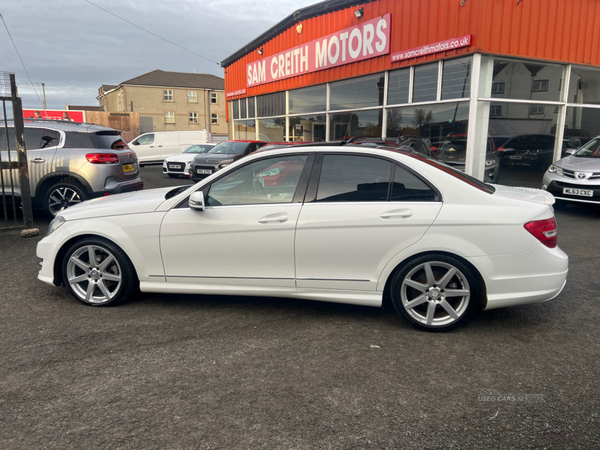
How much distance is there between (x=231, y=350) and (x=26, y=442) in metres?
1.37

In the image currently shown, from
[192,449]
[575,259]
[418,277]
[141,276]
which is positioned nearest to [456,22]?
[575,259]

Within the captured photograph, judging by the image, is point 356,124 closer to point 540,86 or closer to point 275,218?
point 540,86

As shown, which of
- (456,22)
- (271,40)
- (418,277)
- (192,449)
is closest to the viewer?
(192,449)

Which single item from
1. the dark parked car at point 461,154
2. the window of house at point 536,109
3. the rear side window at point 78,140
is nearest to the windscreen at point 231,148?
the dark parked car at point 461,154

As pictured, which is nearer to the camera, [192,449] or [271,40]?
[192,449]

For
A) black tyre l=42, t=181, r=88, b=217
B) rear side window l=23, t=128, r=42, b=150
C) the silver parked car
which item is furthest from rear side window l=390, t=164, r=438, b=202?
rear side window l=23, t=128, r=42, b=150

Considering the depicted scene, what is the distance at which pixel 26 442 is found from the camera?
7.67ft

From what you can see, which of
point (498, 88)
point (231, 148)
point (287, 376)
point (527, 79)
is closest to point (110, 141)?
point (287, 376)

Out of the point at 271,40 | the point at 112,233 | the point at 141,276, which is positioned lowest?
the point at 141,276

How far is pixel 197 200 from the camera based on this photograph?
3805mm

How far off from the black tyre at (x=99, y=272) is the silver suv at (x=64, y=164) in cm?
416

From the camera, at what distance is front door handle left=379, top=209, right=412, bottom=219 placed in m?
3.55

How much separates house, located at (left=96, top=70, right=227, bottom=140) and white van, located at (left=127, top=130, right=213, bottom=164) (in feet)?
98.1

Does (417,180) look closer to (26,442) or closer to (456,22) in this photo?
(26,442)
